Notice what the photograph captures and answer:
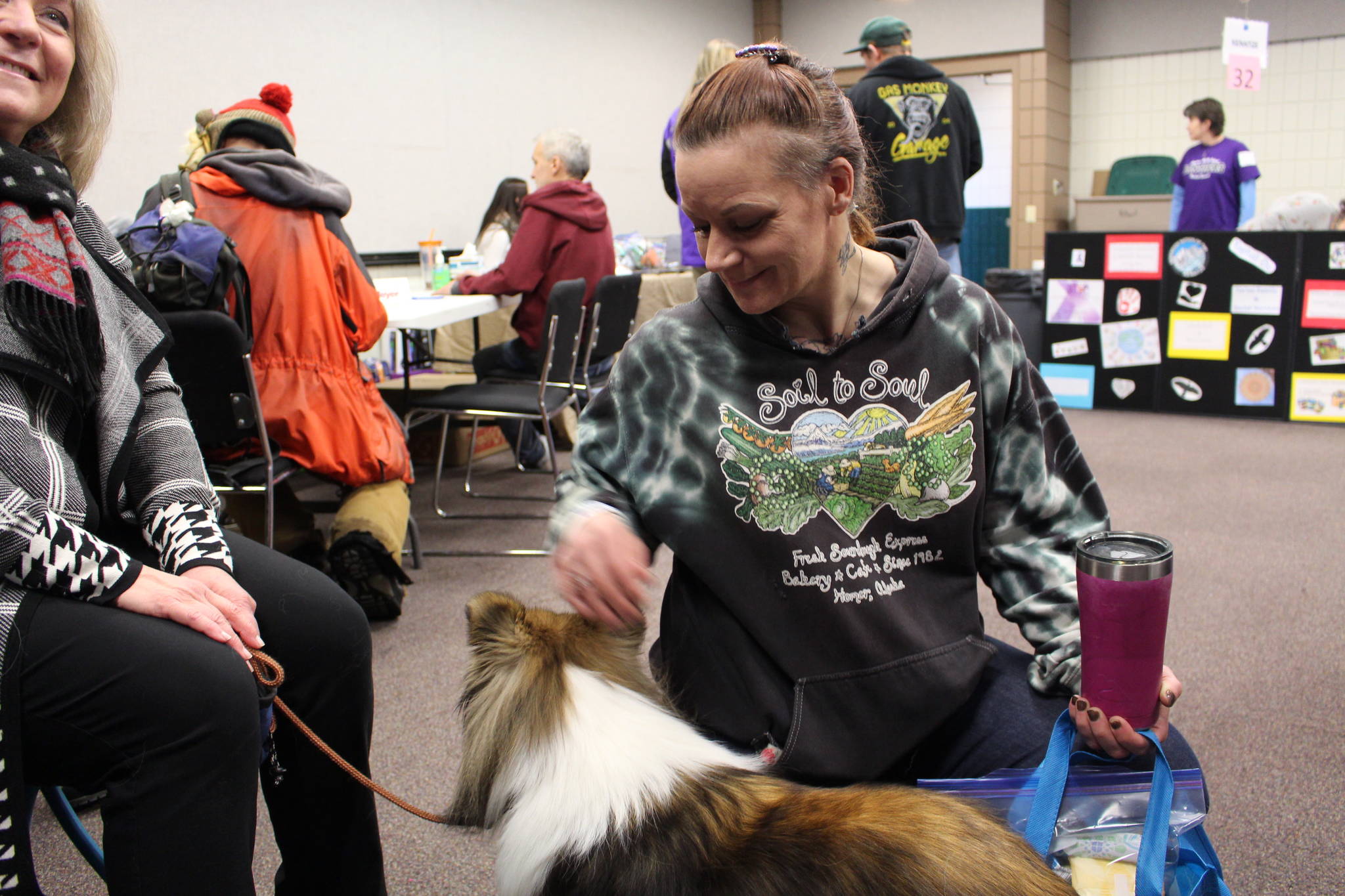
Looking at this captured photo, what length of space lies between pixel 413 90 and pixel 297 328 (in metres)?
4.24

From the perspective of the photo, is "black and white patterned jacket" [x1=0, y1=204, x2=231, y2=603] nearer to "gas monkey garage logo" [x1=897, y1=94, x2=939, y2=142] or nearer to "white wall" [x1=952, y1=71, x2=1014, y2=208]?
"gas monkey garage logo" [x1=897, y1=94, x2=939, y2=142]

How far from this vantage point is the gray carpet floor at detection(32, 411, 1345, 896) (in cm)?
176

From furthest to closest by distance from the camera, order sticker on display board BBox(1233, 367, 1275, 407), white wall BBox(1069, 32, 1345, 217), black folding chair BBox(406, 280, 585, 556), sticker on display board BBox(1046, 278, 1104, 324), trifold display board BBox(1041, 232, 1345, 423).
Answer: white wall BBox(1069, 32, 1345, 217), sticker on display board BBox(1046, 278, 1104, 324), sticker on display board BBox(1233, 367, 1275, 407), trifold display board BBox(1041, 232, 1345, 423), black folding chair BBox(406, 280, 585, 556)

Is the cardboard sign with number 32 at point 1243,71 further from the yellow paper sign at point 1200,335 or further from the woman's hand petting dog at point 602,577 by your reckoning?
the woman's hand petting dog at point 602,577

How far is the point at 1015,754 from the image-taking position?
1.12 metres

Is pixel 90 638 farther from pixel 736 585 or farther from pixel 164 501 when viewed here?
pixel 736 585

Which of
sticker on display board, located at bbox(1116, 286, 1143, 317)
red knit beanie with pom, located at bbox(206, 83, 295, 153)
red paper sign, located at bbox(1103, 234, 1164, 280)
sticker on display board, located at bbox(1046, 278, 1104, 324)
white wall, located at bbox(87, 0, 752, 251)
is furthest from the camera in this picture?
sticker on display board, located at bbox(1046, 278, 1104, 324)

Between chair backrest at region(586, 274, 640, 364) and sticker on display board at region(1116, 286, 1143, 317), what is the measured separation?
2981 millimetres

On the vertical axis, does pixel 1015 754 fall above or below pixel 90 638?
below

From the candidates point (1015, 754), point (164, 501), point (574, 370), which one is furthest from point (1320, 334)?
point (164, 501)

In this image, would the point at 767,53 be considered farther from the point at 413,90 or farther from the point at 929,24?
the point at 929,24

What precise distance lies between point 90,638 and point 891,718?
34.5 inches

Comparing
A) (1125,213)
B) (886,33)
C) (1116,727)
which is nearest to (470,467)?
(886,33)

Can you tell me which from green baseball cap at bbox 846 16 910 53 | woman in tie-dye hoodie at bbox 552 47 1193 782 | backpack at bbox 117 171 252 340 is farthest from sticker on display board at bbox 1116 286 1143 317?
woman in tie-dye hoodie at bbox 552 47 1193 782
